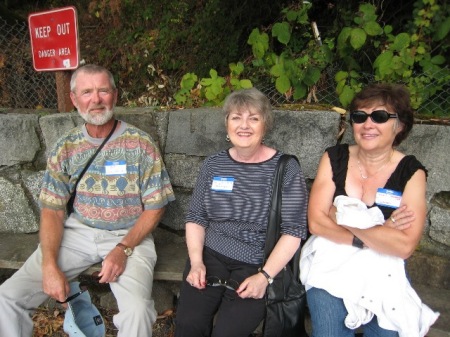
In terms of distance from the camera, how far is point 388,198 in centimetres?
204

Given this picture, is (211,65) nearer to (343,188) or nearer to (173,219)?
(173,219)

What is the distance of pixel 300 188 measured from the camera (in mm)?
2160

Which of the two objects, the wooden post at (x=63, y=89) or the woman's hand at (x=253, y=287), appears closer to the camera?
the woman's hand at (x=253, y=287)

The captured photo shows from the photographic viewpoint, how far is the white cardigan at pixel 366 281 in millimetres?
1869

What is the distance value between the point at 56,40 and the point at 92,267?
161 centimetres

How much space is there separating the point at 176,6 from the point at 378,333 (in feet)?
17.3

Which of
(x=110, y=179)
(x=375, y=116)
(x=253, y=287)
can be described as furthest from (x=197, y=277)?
(x=375, y=116)

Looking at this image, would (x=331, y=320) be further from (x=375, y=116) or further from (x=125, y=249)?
(x=125, y=249)

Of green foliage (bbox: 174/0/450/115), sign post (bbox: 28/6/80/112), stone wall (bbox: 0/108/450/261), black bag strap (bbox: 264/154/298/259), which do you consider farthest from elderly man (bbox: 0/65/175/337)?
green foliage (bbox: 174/0/450/115)

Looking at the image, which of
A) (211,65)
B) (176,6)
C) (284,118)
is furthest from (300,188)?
(176,6)

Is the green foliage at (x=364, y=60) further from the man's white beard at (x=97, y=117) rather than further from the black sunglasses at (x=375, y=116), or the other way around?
the man's white beard at (x=97, y=117)

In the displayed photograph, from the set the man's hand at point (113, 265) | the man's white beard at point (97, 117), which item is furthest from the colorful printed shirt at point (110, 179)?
the man's hand at point (113, 265)

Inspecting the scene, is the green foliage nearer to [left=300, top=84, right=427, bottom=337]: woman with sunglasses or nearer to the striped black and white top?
[left=300, top=84, right=427, bottom=337]: woman with sunglasses

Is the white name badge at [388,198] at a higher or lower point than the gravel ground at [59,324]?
higher
